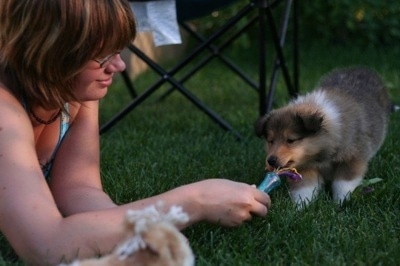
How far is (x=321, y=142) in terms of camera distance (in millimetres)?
2695

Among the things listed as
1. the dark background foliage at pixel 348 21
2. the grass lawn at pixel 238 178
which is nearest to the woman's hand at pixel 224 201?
the grass lawn at pixel 238 178

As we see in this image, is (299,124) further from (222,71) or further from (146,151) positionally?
(222,71)

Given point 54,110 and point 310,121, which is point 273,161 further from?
point 54,110

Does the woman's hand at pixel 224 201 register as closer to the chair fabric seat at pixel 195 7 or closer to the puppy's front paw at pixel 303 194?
the puppy's front paw at pixel 303 194

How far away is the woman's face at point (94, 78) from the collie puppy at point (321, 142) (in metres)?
0.84

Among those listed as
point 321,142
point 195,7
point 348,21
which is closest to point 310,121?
point 321,142

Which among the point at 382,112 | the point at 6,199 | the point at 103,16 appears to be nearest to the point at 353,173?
the point at 382,112

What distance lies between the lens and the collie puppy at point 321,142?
263 cm

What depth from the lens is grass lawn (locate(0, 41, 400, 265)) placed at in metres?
1.94

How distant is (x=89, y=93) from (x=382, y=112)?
163 cm

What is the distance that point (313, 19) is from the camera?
310 inches

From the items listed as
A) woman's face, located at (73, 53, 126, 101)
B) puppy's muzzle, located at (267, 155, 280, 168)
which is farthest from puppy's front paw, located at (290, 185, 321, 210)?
woman's face, located at (73, 53, 126, 101)

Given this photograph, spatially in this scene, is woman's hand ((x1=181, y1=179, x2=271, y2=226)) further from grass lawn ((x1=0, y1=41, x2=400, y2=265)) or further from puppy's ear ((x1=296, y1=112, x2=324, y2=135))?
puppy's ear ((x1=296, y1=112, x2=324, y2=135))

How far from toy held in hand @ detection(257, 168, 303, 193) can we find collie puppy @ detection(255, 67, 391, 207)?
0.09 feet
